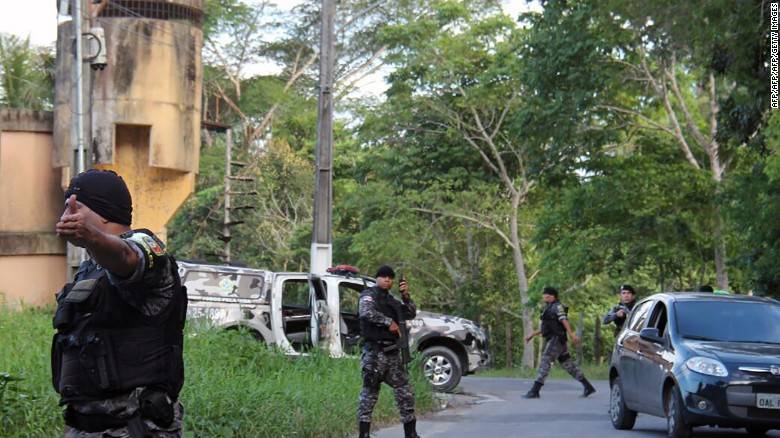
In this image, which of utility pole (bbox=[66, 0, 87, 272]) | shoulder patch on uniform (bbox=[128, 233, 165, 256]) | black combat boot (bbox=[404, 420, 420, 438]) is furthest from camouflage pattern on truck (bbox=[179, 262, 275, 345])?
shoulder patch on uniform (bbox=[128, 233, 165, 256])

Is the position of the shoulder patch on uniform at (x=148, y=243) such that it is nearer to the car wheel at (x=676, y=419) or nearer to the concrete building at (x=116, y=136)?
the car wheel at (x=676, y=419)

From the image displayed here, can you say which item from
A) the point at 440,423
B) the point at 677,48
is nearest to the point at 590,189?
the point at 677,48

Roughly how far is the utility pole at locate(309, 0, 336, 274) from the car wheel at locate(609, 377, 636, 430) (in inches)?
287

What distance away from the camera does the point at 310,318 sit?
19234 mm

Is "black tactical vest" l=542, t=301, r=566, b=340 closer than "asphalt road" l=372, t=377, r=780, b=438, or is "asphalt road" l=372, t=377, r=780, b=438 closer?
"asphalt road" l=372, t=377, r=780, b=438

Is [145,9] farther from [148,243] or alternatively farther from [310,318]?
[148,243]

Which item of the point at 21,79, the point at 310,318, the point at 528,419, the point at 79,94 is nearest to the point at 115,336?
the point at 528,419

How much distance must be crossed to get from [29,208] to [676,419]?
67.9 feet

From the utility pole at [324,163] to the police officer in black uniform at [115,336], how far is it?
15.3 meters

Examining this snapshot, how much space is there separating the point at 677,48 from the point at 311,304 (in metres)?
7.69

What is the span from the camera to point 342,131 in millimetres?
45844

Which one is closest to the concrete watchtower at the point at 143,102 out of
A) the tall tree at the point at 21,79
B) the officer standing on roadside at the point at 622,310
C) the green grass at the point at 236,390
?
the tall tree at the point at 21,79

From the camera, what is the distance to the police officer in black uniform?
16.6 feet

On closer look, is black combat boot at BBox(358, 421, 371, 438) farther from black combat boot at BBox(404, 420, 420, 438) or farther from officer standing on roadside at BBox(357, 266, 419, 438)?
black combat boot at BBox(404, 420, 420, 438)
